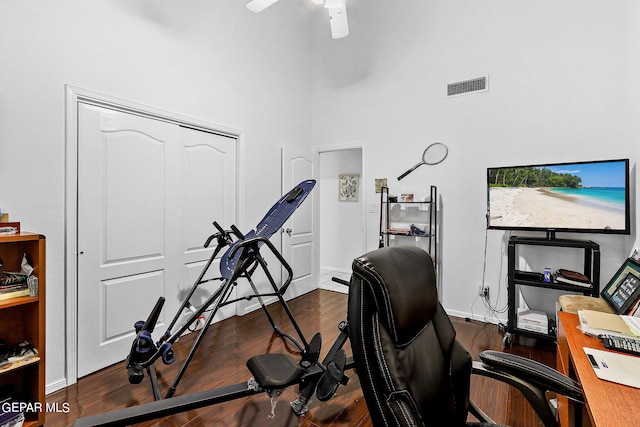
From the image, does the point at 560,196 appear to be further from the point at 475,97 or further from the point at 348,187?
the point at 348,187

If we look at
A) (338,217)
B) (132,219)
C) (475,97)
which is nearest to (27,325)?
(132,219)

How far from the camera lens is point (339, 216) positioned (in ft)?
19.1

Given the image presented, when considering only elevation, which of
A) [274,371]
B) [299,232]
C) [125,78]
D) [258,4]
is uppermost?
[258,4]

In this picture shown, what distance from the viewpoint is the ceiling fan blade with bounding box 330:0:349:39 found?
2561mm

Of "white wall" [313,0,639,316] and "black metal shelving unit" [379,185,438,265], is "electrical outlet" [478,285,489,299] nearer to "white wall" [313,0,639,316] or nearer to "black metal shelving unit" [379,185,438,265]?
"white wall" [313,0,639,316]

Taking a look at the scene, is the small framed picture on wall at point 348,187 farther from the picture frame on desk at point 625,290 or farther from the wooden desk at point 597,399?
the wooden desk at point 597,399

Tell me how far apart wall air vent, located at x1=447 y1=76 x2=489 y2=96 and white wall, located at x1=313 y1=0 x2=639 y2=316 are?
2.5 inches

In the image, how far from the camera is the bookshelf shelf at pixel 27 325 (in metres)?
1.73

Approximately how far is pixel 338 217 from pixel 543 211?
344 cm

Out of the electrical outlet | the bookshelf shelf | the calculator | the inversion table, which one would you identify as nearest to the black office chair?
the calculator

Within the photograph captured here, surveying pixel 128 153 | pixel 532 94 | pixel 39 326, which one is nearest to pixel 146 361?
pixel 39 326

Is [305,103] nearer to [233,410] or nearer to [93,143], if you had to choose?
[93,143]

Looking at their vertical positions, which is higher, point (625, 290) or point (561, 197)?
point (561, 197)

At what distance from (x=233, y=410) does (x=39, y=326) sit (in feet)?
4.01
